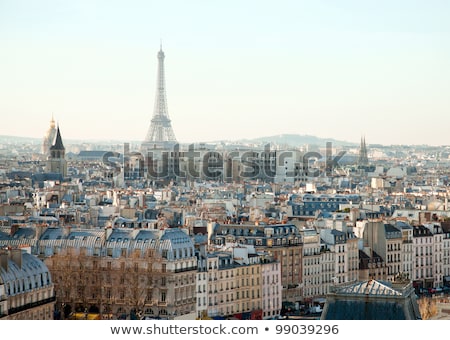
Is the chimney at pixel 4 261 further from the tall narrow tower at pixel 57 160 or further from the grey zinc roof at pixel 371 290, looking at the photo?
the tall narrow tower at pixel 57 160

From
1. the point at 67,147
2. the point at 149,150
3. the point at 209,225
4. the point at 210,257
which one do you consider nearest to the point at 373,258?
the point at 209,225

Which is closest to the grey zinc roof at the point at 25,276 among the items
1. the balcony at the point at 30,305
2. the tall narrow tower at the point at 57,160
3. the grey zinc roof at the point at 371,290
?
the balcony at the point at 30,305

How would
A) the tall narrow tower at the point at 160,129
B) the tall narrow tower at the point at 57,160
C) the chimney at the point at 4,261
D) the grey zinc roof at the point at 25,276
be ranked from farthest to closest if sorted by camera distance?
the tall narrow tower at the point at 160,129 < the tall narrow tower at the point at 57,160 < the chimney at the point at 4,261 < the grey zinc roof at the point at 25,276

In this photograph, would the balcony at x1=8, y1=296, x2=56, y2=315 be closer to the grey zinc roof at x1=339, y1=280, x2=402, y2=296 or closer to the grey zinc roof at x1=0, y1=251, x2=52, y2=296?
the grey zinc roof at x1=0, y1=251, x2=52, y2=296

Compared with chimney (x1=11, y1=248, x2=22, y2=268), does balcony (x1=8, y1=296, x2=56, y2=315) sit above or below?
below

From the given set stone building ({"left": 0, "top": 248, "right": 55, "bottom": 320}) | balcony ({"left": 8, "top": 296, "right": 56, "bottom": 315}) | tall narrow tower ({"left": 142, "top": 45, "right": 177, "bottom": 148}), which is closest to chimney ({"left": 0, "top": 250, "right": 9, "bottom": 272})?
stone building ({"left": 0, "top": 248, "right": 55, "bottom": 320})

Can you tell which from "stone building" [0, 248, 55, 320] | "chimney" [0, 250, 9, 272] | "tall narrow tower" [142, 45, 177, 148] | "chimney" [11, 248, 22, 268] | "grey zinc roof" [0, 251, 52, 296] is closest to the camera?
"stone building" [0, 248, 55, 320]

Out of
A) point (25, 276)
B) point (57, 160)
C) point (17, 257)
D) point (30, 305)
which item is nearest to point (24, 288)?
point (30, 305)

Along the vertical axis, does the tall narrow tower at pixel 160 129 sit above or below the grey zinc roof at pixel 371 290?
above

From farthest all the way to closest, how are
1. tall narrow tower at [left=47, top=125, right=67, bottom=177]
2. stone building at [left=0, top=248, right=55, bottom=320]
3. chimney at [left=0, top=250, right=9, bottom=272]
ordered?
tall narrow tower at [left=47, top=125, right=67, bottom=177] → chimney at [left=0, top=250, right=9, bottom=272] → stone building at [left=0, top=248, right=55, bottom=320]

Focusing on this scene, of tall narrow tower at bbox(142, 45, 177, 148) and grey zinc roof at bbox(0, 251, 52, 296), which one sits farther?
tall narrow tower at bbox(142, 45, 177, 148)

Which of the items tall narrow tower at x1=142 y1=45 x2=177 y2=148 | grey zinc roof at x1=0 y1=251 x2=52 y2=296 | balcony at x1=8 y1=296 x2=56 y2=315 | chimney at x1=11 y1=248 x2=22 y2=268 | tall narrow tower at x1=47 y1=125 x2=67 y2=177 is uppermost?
tall narrow tower at x1=142 y1=45 x2=177 y2=148

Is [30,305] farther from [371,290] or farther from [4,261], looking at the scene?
[371,290]
